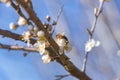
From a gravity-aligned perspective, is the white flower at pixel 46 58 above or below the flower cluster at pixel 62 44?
below

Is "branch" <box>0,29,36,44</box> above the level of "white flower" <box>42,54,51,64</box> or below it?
above

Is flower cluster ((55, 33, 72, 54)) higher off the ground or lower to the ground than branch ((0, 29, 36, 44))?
lower

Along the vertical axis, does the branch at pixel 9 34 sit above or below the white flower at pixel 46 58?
above

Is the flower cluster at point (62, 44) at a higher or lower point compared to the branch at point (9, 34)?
lower

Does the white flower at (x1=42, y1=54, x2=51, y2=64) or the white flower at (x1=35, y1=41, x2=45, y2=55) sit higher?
the white flower at (x1=35, y1=41, x2=45, y2=55)

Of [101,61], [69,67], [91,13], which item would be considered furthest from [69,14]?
[69,67]

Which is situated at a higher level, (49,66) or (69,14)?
(69,14)

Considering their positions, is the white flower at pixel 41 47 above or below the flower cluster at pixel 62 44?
above

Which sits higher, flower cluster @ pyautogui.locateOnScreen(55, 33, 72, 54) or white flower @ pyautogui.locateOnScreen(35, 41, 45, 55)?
white flower @ pyautogui.locateOnScreen(35, 41, 45, 55)

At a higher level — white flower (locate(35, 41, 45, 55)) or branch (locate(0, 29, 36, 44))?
branch (locate(0, 29, 36, 44))

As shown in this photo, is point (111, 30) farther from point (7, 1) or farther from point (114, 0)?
point (7, 1)

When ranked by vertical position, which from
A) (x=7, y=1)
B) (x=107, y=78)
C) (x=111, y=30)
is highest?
(x=7, y=1)
